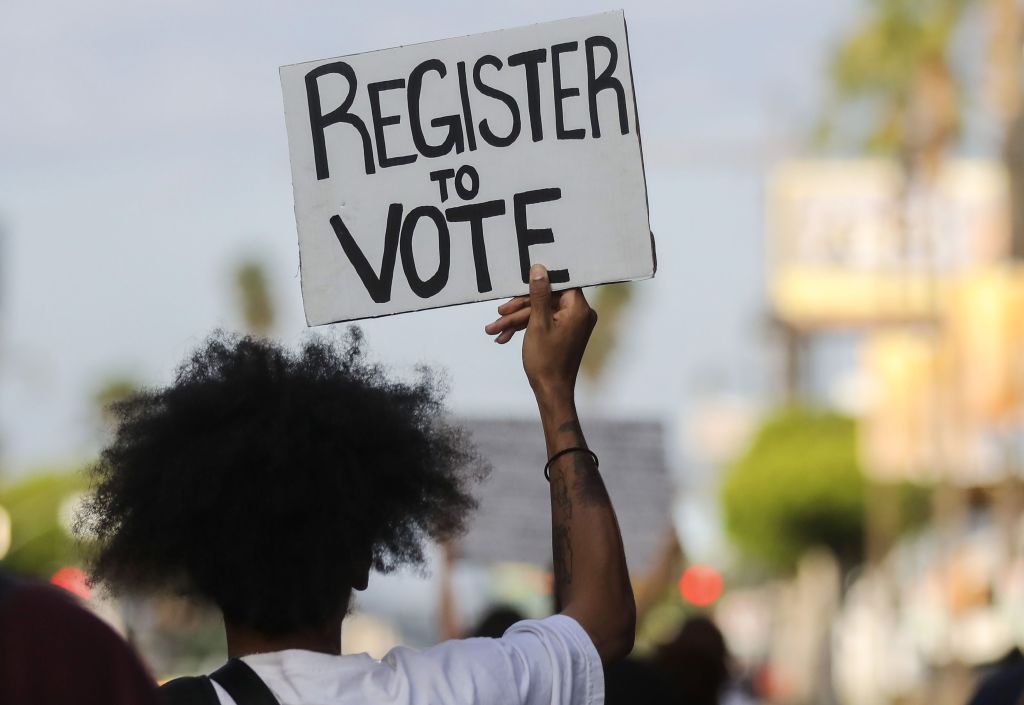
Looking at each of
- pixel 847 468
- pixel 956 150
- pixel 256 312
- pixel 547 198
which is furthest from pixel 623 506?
pixel 256 312

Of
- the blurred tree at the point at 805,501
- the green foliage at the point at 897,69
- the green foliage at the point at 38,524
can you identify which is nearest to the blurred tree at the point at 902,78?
the green foliage at the point at 897,69

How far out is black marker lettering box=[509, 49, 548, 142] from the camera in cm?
316

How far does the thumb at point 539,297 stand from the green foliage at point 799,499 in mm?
38274

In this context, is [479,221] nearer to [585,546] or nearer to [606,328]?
[585,546]

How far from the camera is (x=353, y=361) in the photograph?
2.92 meters

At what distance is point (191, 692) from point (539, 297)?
989mm

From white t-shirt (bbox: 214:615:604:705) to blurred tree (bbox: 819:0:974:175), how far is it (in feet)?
74.7

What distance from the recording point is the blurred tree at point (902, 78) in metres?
26.9

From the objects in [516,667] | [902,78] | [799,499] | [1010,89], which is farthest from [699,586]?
[799,499]

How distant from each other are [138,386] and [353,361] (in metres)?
0.37

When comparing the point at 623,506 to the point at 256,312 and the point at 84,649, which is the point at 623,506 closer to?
the point at 84,649

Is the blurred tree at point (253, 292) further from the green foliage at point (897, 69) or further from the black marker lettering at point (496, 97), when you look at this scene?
the black marker lettering at point (496, 97)

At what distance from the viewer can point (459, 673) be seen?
104 inches

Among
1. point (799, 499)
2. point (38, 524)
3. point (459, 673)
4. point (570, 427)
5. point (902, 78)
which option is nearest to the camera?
Answer: point (459, 673)
